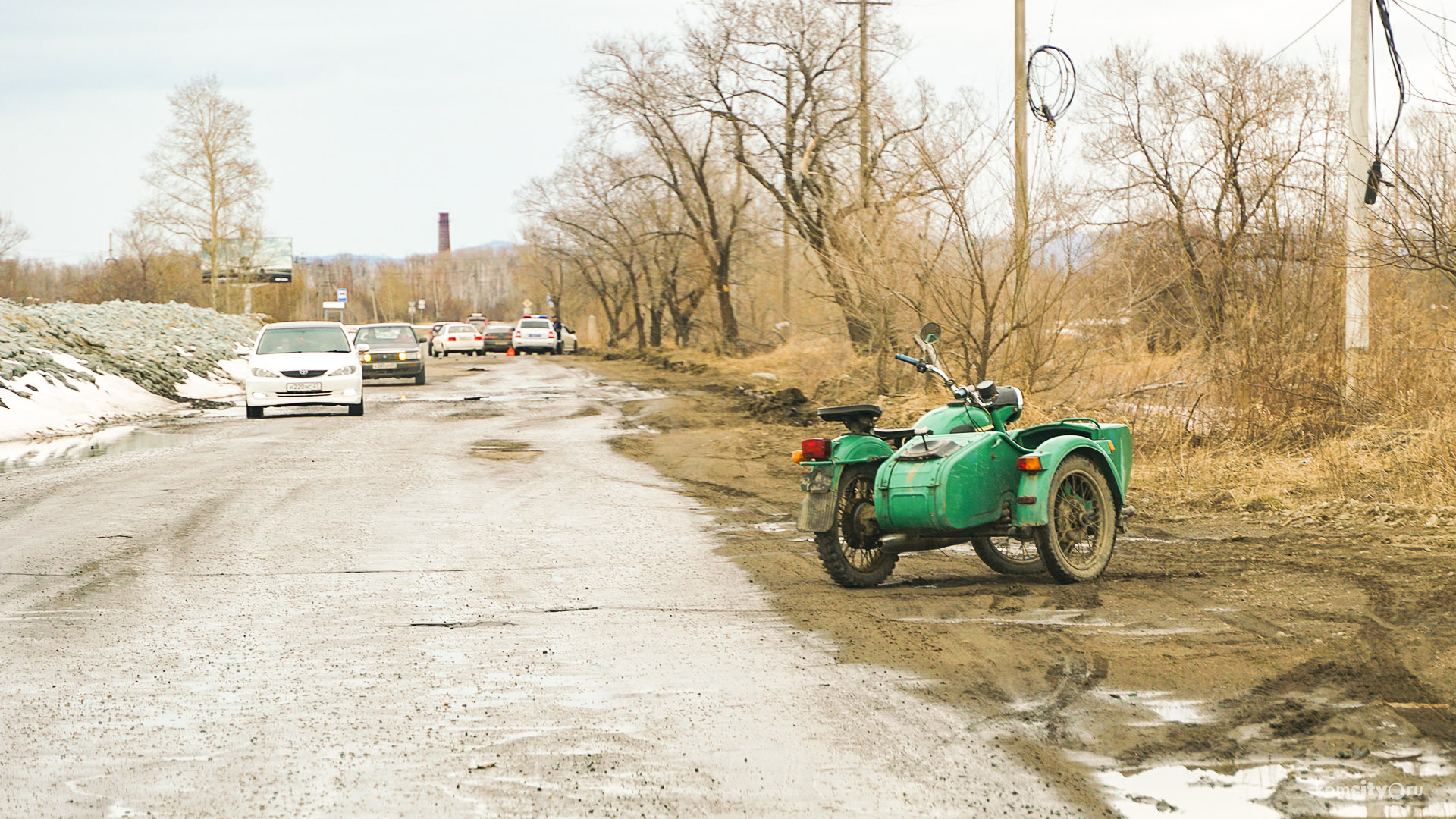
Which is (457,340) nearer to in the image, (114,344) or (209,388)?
(114,344)

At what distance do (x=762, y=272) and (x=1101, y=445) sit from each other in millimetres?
43566

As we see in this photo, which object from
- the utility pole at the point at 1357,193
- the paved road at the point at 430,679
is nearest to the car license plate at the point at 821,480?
the paved road at the point at 430,679

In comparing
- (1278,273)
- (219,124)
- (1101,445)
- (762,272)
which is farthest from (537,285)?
(1101,445)

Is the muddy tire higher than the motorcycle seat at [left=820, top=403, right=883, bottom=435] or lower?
lower

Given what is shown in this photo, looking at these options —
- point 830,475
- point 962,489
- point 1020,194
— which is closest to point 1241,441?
point 1020,194

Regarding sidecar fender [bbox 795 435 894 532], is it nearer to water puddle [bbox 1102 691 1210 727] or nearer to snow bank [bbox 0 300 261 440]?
water puddle [bbox 1102 691 1210 727]

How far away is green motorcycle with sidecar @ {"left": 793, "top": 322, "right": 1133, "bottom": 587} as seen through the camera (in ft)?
24.8

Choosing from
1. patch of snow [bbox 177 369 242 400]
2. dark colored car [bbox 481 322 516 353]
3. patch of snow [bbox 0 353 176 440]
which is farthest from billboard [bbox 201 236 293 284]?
patch of snow [bbox 0 353 176 440]

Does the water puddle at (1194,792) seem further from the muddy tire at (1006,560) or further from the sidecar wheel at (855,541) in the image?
the muddy tire at (1006,560)

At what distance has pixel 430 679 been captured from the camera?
570cm

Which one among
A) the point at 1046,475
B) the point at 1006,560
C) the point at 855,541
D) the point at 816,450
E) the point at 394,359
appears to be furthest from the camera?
the point at 394,359

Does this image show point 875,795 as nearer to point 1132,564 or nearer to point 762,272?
point 1132,564

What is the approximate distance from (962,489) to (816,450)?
2.86 feet

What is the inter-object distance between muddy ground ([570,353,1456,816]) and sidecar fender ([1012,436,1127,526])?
460mm
